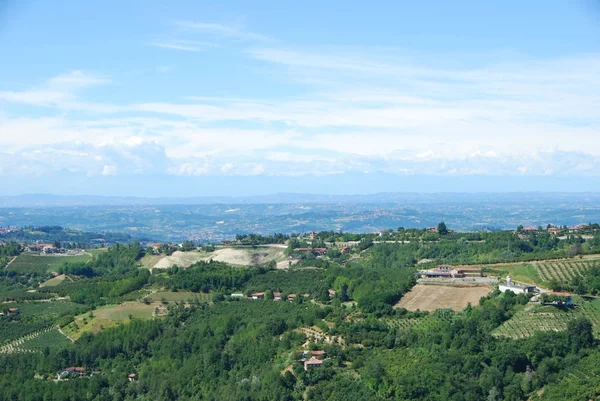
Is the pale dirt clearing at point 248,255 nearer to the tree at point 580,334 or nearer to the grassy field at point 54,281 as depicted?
the grassy field at point 54,281

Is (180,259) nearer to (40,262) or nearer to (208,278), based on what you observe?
(40,262)

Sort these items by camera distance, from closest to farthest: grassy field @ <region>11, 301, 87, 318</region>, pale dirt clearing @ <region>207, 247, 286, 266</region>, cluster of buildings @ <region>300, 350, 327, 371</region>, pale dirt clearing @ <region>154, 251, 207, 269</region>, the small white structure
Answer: cluster of buildings @ <region>300, 350, 327, 371</region>
the small white structure
grassy field @ <region>11, 301, 87, 318</region>
pale dirt clearing @ <region>154, 251, 207, 269</region>
pale dirt clearing @ <region>207, 247, 286, 266</region>

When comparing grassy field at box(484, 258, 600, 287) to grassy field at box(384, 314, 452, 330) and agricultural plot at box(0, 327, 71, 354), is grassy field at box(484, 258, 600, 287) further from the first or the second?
agricultural plot at box(0, 327, 71, 354)

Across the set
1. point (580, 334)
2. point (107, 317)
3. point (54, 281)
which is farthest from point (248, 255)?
point (580, 334)

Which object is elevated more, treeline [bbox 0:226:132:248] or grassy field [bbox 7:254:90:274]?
grassy field [bbox 7:254:90:274]

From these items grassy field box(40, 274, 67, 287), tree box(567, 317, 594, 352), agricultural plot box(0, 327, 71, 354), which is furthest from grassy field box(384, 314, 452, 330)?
grassy field box(40, 274, 67, 287)

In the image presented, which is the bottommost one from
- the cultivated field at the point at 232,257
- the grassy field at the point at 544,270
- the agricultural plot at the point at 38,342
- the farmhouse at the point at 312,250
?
the agricultural plot at the point at 38,342

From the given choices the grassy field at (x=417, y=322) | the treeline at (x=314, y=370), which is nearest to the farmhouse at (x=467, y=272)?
the treeline at (x=314, y=370)
